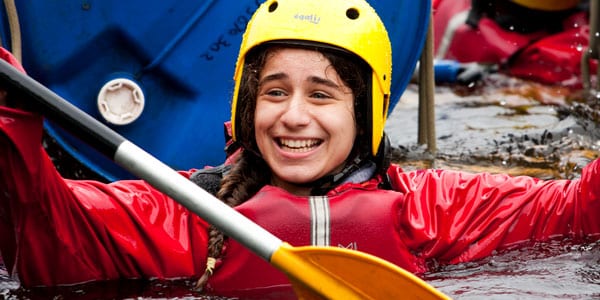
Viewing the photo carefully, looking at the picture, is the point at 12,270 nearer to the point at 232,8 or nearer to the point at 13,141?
the point at 13,141

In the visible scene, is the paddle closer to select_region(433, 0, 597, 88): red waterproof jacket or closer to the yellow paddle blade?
the yellow paddle blade

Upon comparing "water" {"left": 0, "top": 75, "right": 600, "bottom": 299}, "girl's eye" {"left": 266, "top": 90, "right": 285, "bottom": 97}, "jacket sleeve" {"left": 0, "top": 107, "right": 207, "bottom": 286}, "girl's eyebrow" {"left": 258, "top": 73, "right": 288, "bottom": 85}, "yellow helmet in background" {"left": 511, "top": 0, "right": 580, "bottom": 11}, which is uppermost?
"yellow helmet in background" {"left": 511, "top": 0, "right": 580, "bottom": 11}

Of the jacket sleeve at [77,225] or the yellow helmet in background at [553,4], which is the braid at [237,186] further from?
the yellow helmet in background at [553,4]

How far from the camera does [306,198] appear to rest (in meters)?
3.88

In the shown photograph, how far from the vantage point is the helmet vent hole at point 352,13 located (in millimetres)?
3973

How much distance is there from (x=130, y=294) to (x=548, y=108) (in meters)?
4.26

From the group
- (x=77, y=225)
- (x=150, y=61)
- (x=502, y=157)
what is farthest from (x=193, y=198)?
(x=502, y=157)

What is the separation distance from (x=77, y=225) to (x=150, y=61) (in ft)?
6.51

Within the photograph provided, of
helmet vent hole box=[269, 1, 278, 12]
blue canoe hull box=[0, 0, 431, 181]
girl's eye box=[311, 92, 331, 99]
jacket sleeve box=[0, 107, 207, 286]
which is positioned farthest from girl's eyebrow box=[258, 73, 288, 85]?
blue canoe hull box=[0, 0, 431, 181]

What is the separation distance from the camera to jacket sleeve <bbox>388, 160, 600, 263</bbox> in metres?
3.96

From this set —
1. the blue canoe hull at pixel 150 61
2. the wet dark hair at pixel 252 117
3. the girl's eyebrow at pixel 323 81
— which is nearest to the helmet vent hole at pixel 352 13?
the wet dark hair at pixel 252 117

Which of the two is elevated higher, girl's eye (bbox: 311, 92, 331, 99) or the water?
girl's eye (bbox: 311, 92, 331, 99)

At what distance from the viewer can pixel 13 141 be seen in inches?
129

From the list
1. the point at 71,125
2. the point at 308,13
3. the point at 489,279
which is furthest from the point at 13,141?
the point at 489,279
